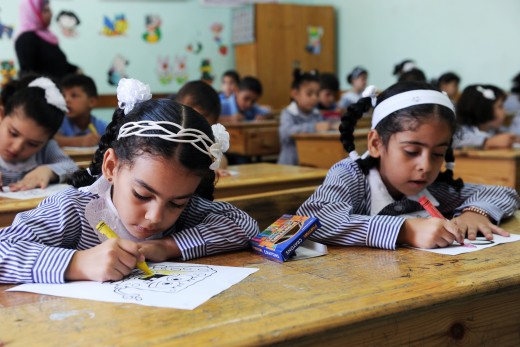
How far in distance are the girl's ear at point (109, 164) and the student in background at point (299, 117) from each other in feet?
12.0

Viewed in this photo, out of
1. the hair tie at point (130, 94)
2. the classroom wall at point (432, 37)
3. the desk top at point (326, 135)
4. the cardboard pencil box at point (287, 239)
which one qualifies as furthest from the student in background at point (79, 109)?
the classroom wall at point (432, 37)

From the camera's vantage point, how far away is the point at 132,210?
118 cm

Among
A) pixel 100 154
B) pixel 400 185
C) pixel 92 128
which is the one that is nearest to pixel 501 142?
pixel 400 185

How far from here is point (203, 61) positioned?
784 cm

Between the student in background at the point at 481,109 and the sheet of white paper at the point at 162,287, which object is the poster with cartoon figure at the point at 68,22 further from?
the sheet of white paper at the point at 162,287

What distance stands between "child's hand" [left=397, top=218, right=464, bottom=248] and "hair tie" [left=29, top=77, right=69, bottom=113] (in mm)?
1632

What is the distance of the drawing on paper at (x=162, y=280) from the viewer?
100 cm

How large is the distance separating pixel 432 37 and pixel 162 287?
6.39 m

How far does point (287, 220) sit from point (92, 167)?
0.45 meters

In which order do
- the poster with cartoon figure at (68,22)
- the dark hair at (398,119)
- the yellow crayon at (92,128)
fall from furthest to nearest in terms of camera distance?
the poster with cartoon figure at (68,22)
the yellow crayon at (92,128)
the dark hair at (398,119)

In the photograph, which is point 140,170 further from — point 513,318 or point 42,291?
point 513,318

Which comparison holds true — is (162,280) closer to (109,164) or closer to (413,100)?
(109,164)

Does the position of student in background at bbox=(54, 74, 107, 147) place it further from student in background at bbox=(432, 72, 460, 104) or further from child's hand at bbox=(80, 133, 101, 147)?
student in background at bbox=(432, 72, 460, 104)

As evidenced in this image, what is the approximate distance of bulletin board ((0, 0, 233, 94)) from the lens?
6.80m
